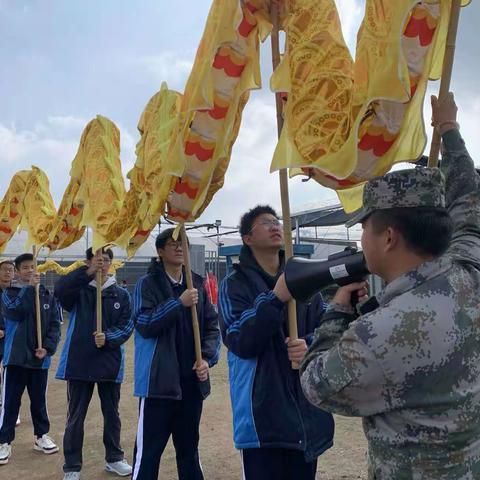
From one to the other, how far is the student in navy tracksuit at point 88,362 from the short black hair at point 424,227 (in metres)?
3.34

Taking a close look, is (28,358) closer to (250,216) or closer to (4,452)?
(4,452)

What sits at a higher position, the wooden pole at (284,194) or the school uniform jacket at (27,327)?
the wooden pole at (284,194)

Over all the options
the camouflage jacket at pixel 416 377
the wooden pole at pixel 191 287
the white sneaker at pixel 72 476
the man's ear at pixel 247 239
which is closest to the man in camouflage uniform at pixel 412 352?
the camouflage jacket at pixel 416 377

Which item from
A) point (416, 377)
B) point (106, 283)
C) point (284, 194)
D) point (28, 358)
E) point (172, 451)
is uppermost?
point (284, 194)

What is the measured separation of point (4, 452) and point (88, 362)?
1.33 metres

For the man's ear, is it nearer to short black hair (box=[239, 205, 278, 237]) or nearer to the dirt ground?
short black hair (box=[239, 205, 278, 237])

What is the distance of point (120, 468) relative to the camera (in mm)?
4297

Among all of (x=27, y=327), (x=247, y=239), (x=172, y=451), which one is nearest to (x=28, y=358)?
(x=27, y=327)

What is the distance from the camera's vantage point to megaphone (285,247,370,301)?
1.61 metres

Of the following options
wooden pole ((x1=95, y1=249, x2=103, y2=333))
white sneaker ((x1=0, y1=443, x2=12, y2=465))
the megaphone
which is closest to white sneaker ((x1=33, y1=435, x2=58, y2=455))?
white sneaker ((x1=0, y1=443, x2=12, y2=465))

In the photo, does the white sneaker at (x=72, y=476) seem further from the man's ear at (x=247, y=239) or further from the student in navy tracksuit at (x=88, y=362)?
the man's ear at (x=247, y=239)

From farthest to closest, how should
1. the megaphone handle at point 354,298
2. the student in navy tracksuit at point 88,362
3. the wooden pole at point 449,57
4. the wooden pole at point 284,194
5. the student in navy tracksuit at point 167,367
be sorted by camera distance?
the student in navy tracksuit at point 88,362, the student in navy tracksuit at point 167,367, the wooden pole at point 284,194, the wooden pole at point 449,57, the megaphone handle at point 354,298

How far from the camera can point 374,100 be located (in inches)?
75.2

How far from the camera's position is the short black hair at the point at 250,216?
2881 millimetres
